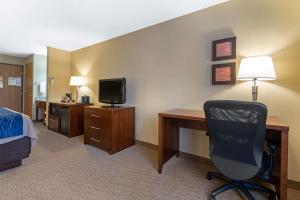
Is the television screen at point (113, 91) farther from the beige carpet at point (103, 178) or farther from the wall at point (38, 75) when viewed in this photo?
the wall at point (38, 75)

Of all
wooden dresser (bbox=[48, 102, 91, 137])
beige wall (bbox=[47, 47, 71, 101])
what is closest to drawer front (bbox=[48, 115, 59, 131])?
wooden dresser (bbox=[48, 102, 91, 137])

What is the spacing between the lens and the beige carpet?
5.42ft

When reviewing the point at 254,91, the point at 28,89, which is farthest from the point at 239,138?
the point at 28,89

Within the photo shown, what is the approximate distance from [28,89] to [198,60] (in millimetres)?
5639

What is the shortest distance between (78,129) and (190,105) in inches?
102

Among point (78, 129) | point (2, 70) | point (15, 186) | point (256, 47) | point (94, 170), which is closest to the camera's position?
point (15, 186)

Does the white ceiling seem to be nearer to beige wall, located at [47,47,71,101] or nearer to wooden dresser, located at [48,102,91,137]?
beige wall, located at [47,47,71,101]

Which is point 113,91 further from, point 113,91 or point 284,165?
point 284,165

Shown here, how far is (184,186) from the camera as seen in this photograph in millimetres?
1821

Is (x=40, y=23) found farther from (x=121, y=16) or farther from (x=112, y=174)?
(x=112, y=174)

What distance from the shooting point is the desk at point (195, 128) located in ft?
4.37

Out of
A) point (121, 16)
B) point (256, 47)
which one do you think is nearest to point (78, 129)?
point (121, 16)

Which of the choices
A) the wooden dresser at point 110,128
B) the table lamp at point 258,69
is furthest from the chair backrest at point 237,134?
the wooden dresser at point 110,128

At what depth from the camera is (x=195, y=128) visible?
2.36 m
